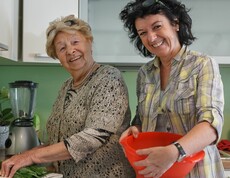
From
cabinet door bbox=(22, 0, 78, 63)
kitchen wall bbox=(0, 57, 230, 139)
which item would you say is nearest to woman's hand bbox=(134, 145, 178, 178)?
cabinet door bbox=(22, 0, 78, 63)

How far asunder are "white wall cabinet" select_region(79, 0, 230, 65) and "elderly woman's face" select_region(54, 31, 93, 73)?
533mm

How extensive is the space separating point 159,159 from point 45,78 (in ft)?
4.86

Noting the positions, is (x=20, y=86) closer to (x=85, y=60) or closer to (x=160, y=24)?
(x=85, y=60)

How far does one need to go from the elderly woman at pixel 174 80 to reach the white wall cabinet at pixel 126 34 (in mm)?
652

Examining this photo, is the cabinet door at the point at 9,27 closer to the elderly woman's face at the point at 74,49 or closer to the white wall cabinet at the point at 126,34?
the elderly woman's face at the point at 74,49

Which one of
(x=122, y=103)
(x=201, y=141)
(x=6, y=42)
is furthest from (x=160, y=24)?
(x=6, y=42)

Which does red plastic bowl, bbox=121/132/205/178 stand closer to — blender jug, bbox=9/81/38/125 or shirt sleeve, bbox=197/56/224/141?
shirt sleeve, bbox=197/56/224/141

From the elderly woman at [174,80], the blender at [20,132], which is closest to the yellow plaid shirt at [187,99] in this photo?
the elderly woman at [174,80]

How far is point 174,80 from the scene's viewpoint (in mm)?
1091

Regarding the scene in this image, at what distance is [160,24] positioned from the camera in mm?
1088

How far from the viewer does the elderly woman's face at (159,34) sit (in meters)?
1.09

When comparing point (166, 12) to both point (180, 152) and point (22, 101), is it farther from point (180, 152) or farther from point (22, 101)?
point (22, 101)

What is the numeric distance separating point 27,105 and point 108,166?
674 mm

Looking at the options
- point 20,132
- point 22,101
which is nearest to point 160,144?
point 20,132
